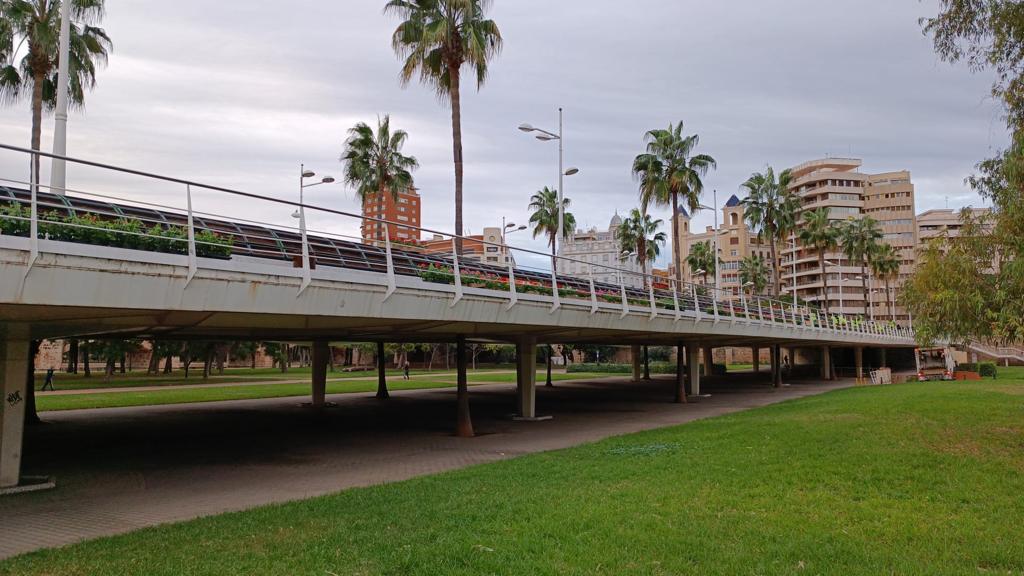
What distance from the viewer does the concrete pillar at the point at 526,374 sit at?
88.4 feet

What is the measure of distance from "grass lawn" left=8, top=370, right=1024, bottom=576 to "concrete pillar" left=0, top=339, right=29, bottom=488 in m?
5.54

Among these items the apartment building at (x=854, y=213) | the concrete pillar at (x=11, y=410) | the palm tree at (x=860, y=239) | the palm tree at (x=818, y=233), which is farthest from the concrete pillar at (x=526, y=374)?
the apartment building at (x=854, y=213)

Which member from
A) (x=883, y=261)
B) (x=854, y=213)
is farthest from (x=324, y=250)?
(x=854, y=213)

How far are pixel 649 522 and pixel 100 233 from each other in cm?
831

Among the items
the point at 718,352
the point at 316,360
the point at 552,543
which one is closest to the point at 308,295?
the point at 552,543

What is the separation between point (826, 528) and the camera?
896 centimetres

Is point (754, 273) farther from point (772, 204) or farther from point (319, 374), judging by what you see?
point (319, 374)

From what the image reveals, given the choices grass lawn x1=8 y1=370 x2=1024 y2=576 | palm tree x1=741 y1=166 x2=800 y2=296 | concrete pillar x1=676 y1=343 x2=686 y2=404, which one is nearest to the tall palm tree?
palm tree x1=741 y1=166 x2=800 y2=296

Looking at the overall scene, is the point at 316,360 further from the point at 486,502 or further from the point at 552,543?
the point at 552,543

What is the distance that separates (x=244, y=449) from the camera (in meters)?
19.7

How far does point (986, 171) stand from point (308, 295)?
13482 mm

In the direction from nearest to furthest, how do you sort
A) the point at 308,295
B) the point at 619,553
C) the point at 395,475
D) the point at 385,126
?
the point at 619,553, the point at 308,295, the point at 395,475, the point at 385,126

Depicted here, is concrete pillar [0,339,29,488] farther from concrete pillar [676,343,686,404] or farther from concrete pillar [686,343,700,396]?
concrete pillar [686,343,700,396]

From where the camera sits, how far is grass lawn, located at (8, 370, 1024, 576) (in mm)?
7719
